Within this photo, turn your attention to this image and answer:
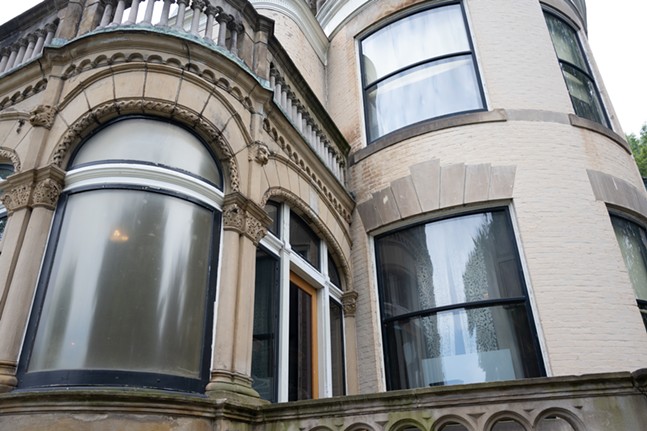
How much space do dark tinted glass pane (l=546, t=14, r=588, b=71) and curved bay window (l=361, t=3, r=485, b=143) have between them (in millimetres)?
1655

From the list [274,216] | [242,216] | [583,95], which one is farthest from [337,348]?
[583,95]

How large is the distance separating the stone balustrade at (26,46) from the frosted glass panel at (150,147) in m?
1.68

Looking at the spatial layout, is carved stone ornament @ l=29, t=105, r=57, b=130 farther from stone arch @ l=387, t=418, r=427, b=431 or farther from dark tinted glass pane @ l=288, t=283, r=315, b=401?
stone arch @ l=387, t=418, r=427, b=431

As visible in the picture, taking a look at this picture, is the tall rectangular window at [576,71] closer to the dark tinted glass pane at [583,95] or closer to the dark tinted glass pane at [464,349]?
the dark tinted glass pane at [583,95]

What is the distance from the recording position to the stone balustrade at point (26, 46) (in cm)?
544

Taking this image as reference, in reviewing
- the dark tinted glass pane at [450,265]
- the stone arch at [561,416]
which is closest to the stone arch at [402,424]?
the stone arch at [561,416]

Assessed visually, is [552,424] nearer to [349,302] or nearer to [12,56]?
[349,302]

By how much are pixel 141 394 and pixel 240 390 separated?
2.71 feet

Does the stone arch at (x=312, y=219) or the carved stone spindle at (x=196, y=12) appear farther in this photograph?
the stone arch at (x=312, y=219)

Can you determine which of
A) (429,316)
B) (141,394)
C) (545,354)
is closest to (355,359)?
(429,316)

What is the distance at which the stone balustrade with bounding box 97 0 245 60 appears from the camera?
500 centimetres

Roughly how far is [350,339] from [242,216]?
2.98 meters

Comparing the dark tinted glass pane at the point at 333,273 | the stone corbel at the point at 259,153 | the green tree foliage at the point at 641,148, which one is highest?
the green tree foliage at the point at 641,148

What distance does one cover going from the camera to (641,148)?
24.0 m
